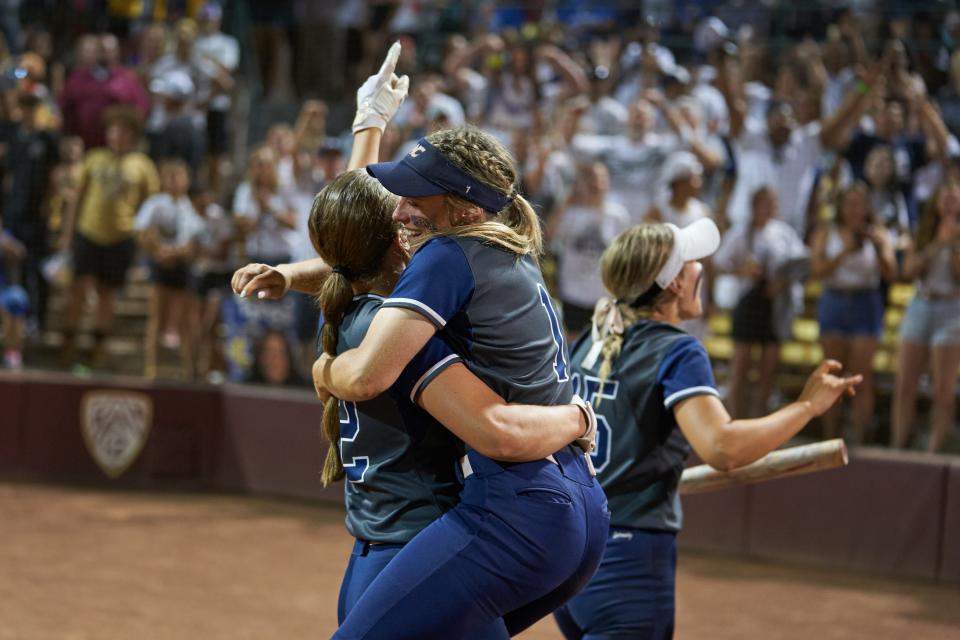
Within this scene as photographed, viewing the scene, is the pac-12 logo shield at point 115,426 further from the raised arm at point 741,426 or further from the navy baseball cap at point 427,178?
the navy baseball cap at point 427,178

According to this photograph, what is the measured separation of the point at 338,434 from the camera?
2760 millimetres

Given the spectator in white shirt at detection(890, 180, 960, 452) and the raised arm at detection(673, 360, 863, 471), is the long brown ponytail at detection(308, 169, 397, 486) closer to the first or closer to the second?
the raised arm at detection(673, 360, 863, 471)

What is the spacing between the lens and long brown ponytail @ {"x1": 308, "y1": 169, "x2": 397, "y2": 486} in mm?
2629

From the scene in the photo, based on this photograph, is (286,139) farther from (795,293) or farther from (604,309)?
(604,309)

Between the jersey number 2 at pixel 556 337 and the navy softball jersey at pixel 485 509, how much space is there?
0.08 ft

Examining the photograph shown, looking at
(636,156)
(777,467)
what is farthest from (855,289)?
(777,467)

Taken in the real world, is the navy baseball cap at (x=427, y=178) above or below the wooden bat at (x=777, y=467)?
above

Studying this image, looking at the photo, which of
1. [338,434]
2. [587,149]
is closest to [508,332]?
[338,434]

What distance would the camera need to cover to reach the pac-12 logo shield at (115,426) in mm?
8969

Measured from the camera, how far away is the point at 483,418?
246cm

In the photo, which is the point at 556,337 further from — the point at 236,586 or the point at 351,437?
the point at 236,586

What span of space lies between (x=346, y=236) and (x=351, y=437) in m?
0.44

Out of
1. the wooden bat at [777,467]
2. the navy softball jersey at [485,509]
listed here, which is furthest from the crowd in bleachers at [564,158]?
the navy softball jersey at [485,509]

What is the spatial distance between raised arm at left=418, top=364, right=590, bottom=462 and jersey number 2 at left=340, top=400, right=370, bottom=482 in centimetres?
22
